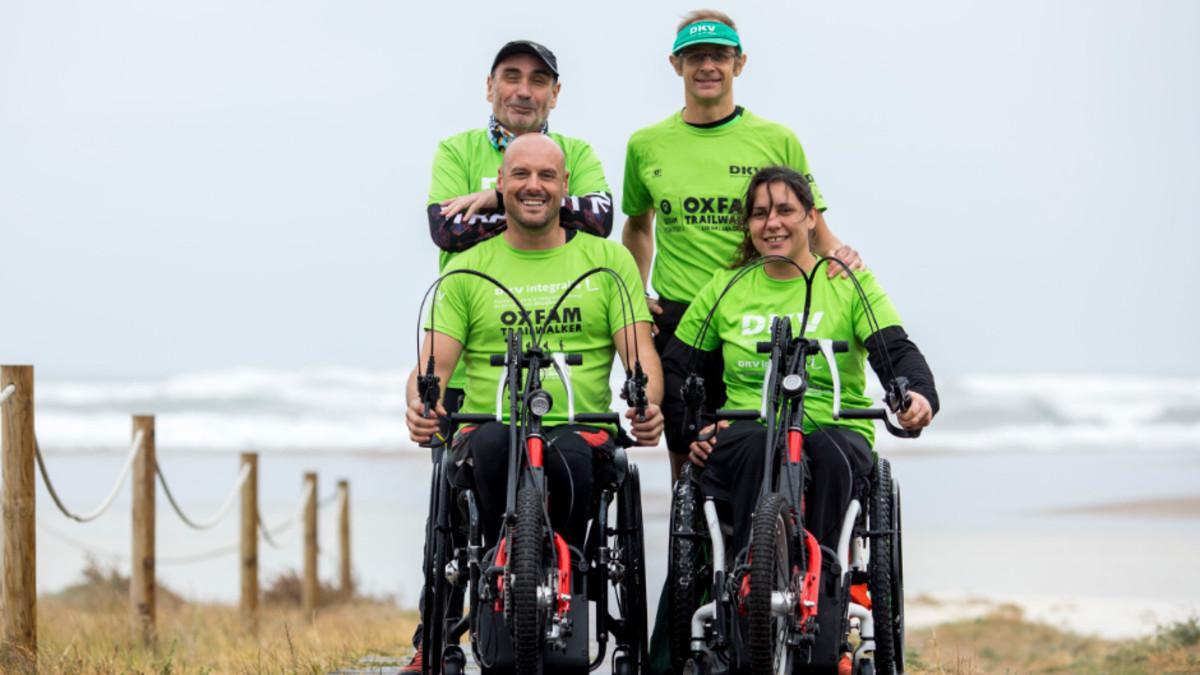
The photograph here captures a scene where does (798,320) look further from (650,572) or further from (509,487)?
(650,572)

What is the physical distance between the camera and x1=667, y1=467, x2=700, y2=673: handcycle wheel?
4922 millimetres

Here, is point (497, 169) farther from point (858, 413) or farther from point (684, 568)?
point (858, 413)

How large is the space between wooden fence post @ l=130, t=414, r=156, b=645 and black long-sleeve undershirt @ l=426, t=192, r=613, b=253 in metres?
3.76

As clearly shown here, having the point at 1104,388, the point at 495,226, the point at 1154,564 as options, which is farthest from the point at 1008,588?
the point at 1104,388

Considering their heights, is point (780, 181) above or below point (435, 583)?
above

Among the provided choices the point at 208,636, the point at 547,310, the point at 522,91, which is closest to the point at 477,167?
the point at 522,91

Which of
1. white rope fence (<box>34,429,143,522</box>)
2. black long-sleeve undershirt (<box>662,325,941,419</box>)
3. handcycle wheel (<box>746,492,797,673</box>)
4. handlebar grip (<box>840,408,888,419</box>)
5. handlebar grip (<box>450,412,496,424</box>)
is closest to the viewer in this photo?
handcycle wheel (<box>746,492,797,673</box>)

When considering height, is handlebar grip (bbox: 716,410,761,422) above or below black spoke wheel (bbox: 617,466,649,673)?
above

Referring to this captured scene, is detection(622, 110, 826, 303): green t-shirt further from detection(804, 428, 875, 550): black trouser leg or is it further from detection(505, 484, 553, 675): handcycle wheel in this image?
detection(505, 484, 553, 675): handcycle wheel

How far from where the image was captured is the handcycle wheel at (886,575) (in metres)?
4.87

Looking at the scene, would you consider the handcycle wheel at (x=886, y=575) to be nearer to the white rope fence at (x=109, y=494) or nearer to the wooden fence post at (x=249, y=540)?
the white rope fence at (x=109, y=494)

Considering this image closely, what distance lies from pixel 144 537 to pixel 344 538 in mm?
5049

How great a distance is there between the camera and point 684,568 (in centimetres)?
491

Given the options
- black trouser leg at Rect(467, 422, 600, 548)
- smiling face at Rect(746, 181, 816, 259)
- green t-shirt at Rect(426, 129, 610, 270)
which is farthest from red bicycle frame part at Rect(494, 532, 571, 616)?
green t-shirt at Rect(426, 129, 610, 270)
